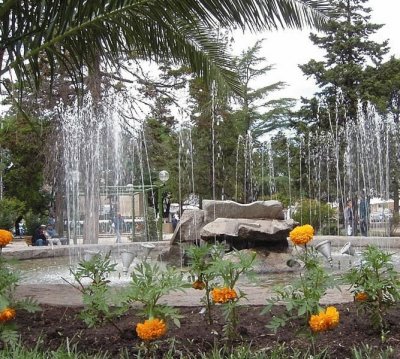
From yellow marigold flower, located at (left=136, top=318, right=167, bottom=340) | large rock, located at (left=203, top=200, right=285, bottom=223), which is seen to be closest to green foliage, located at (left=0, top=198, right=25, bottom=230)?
large rock, located at (left=203, top=200, right=285, bottom=223)

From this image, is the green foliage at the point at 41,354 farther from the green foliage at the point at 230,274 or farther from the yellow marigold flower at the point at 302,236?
the yellow marigold flower at the point at 302,236

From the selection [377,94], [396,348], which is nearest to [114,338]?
[396,348]

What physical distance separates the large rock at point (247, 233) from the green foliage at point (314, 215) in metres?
9.72

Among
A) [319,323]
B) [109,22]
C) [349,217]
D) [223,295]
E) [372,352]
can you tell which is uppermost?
[109,22]

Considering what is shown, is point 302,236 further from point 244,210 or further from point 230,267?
point 244,210

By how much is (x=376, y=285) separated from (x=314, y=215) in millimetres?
16395

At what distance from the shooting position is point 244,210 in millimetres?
9953

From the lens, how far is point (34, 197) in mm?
33250

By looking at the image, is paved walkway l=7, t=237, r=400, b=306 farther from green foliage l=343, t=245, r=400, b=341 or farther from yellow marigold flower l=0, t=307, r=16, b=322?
yellow marigold flower l=0, t=307, r=16, b=322

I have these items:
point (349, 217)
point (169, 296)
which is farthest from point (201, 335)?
point (349, 217)

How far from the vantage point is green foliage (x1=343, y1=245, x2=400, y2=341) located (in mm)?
2982

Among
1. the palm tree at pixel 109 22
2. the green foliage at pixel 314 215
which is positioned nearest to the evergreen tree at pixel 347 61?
the green foliage at pixel 314 215

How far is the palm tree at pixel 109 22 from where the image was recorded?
14.3 feet

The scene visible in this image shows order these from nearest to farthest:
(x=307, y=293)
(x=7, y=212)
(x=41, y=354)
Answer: (x=41, y=354) < (x=307, y=293) < (x=7, y=212)
